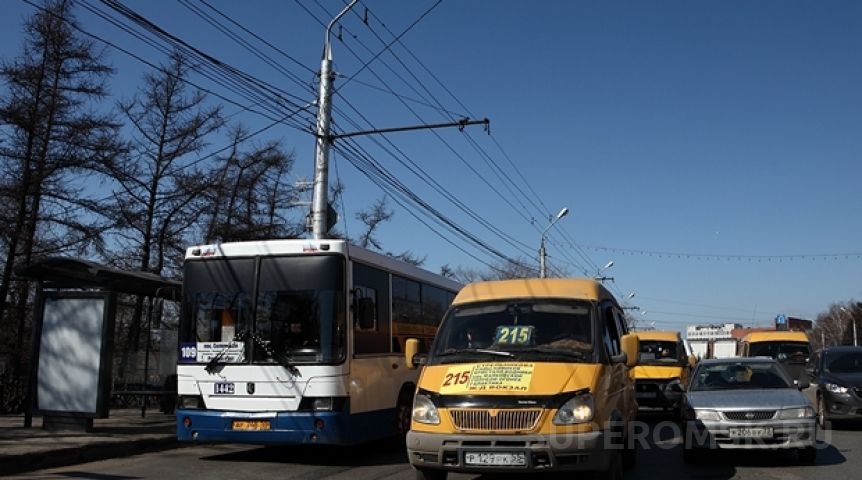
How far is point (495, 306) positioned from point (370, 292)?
347 centimetres

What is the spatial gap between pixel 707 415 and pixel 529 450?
428 centimetres

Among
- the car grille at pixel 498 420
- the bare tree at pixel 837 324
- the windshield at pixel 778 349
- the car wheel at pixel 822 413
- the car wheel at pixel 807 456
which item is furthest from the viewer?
the bare tree at pixel 837 324

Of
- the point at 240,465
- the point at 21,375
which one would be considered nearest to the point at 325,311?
the point at 240,465

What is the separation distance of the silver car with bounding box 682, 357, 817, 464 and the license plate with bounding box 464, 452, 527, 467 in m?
4.26

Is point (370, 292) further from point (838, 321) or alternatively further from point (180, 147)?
point (838, 321)

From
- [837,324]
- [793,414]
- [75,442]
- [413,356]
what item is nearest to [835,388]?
[793,414]

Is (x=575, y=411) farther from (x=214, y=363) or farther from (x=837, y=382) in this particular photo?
(x=837, y=382)

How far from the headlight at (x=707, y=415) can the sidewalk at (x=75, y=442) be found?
26.5 feet

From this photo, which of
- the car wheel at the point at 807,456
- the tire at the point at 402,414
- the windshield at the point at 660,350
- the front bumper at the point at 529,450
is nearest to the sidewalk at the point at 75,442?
the tire at the point at 402,414

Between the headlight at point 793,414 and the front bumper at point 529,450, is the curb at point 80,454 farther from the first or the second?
the headlight at point 793,414

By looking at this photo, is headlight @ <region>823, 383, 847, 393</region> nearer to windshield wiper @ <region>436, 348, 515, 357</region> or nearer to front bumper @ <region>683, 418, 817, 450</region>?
front bumper @ <region>683, 418, 817, 450</region>

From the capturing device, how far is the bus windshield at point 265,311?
10.9 m

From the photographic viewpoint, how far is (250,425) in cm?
1084

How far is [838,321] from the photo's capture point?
10944 centimetres
